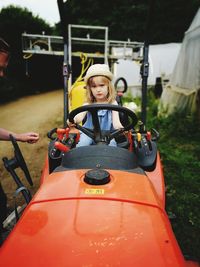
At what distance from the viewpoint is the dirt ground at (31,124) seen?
4.46 m

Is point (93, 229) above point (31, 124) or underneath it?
above

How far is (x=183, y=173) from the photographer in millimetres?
4266

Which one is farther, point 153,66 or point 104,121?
point 153,66

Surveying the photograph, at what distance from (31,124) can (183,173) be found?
185 inches

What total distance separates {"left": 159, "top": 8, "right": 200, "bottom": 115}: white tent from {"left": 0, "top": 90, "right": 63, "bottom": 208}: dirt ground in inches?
112

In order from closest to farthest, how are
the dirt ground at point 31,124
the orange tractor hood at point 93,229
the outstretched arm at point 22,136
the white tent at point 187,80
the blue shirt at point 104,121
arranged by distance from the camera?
the orange tractor hood at point 93,229
the outstretched arm at point 22,136
the blue shirt at point 104,121
the dirt ground at point 31,124
the white tent at point 187,80

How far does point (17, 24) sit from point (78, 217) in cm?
1200

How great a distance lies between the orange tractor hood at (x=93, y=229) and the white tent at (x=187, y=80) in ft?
17.3

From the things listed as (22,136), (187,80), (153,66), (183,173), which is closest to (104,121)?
(22,136)

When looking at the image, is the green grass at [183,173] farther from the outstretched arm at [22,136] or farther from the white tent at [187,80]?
the outstretched arm at [22,136]

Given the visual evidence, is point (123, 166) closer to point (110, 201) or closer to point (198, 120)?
point (110, 201)

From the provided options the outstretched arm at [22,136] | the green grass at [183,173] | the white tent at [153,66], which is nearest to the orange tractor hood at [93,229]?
the outstretched arm at [22,136]

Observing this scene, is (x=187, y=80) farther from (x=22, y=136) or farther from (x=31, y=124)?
(x=22, y=136)

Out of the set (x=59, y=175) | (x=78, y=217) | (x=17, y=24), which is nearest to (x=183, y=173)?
(x=59, y=175)
